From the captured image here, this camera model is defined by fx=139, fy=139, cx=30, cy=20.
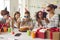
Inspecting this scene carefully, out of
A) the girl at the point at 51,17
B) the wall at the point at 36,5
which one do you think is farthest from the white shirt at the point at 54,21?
the wall at the point at 36,5

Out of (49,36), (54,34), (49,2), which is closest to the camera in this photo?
(54,34)

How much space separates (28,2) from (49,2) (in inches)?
7.1

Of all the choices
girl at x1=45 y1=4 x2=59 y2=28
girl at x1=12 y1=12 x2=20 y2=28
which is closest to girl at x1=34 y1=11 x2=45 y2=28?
girl at x1=45 y1=4 x2=59 y2=28

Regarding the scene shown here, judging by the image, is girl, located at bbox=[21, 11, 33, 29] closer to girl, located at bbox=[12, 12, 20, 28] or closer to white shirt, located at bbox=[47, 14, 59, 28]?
girl, located at bbox=[12, 12, 20, 28]

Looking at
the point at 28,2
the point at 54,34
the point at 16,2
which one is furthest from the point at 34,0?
the point at 54,34

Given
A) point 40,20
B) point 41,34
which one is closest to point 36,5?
point 40,20

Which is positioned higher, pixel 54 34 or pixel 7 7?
pixel 7 7

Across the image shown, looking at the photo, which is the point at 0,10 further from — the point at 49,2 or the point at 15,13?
the point at 49,2

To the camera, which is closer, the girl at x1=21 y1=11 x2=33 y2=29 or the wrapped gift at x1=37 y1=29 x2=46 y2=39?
the wrapped gift at x1=37 y1=29 x2=46 y2=39

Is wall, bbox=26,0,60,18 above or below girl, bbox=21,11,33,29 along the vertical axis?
above

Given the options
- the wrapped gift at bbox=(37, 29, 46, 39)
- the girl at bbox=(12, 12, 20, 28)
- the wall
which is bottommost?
the wrapped gift at bbox=(37, 29, 46, 39)

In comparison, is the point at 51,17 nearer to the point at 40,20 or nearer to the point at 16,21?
the point at 40,20

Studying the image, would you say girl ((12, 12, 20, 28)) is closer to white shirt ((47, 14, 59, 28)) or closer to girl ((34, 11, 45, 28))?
girl ((34, 11, 45, 28))

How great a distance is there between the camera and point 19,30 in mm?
1196
